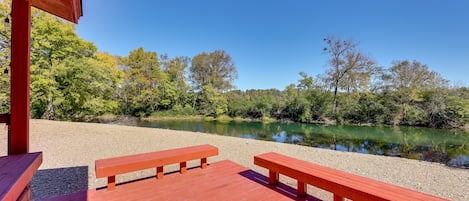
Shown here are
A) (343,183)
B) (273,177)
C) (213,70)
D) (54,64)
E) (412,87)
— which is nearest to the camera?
(343,183)

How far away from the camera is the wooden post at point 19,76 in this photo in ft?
5.41

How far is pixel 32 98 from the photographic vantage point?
382 inches

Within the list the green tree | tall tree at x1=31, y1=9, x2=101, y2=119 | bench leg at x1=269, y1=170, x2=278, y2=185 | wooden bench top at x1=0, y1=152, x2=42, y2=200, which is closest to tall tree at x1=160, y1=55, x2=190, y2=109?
the green tree

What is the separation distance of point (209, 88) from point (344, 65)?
13.0 metres

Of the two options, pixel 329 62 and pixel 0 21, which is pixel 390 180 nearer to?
pixel 0 21

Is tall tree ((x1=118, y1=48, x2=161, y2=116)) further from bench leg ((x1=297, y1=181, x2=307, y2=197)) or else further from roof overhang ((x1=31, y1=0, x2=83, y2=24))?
bench leg ((x1=297, y1=181, x2=307, y2=197))

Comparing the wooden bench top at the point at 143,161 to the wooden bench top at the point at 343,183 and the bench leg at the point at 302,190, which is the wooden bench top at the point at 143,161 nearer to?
the wooden bench top at the point at 343,183

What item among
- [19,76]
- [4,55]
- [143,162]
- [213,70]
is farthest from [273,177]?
[213,70]

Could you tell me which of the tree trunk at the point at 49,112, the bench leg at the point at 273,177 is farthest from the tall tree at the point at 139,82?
the bench leg at the point at 273,177

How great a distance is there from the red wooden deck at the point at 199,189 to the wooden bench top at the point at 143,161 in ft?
0.70

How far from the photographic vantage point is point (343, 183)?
193 centimetres

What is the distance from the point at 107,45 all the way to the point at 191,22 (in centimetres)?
758

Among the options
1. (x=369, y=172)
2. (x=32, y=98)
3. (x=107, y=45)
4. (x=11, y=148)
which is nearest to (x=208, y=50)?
(x=107, y=45)

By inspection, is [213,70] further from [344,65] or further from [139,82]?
[344,65]
